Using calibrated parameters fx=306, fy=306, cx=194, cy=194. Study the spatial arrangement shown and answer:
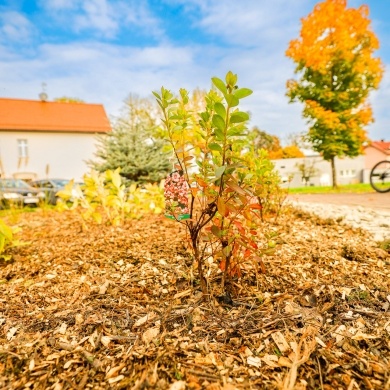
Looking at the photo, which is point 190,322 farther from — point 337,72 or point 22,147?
point 22,147

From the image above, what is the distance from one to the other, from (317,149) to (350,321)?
12.8 m

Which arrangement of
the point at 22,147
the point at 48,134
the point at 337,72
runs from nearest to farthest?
1. the point at 337,72
2. the point at 22,147
3. the point at 48,134

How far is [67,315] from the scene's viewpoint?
1.49 m

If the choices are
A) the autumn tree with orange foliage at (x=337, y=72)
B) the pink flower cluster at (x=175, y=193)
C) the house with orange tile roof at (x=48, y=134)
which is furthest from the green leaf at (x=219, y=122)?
the house with orange tile roof at (x=48, y=134)

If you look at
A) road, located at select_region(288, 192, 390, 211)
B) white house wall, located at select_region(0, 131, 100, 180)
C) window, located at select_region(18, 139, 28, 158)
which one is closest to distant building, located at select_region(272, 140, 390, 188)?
white house wall, located at select_region(0, 131, 100, 180)

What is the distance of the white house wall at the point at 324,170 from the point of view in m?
28.2

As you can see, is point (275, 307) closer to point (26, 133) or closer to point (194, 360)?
point (194, 360)

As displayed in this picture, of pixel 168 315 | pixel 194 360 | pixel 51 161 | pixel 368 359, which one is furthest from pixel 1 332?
pixel 51 161

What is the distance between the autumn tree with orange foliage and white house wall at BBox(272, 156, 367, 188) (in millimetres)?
14391

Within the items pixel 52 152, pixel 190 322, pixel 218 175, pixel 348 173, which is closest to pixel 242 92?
pixel 218 175

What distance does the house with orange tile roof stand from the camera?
2245 cm

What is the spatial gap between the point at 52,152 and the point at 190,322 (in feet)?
81.0

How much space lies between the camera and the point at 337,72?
12.4 meters

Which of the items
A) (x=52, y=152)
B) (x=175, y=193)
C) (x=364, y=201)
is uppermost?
(x=52, y=152)
